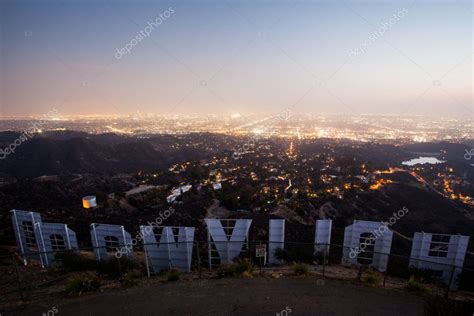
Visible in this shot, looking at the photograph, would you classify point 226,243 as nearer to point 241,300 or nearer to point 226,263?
point 226,263

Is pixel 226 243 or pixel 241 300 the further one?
pixel 226 243

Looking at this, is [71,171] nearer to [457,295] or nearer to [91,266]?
[91,266]

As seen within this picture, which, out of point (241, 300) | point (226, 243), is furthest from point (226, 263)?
point (241, 300)

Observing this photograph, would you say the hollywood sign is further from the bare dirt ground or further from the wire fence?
the bare dirt ground

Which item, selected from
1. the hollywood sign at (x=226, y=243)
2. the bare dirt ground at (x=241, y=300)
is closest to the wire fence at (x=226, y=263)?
the hollywood sign at (x=226, y=243)

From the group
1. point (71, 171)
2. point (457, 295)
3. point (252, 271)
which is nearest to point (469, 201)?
point (457, 295)

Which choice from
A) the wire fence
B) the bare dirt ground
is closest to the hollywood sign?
the wire fence

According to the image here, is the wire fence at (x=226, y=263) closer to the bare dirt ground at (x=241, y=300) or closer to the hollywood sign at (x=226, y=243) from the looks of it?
the hollywood sign at (x=226, y=243)
